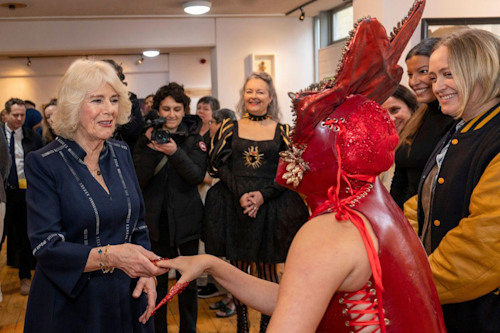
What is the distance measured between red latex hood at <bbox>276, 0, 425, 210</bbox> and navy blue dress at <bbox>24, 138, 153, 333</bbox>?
3.34 ft

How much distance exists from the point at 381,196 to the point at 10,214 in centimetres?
520

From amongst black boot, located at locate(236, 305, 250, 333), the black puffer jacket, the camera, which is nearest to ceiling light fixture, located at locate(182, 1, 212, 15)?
the black puffer jacket

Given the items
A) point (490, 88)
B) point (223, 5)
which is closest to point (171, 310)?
point (490, 88)

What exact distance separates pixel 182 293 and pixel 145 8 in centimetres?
567

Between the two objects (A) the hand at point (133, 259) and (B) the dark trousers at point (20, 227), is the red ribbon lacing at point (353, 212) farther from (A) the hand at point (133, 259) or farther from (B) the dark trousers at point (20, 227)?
(B) the dark trousers at point (20, 227)

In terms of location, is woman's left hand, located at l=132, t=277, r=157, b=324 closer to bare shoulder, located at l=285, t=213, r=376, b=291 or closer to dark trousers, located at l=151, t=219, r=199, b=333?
bare shoulder, located at l=285, t=213, r=376, b=291

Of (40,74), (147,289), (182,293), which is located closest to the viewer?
(147,289)

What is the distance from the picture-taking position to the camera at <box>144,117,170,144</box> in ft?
10.6

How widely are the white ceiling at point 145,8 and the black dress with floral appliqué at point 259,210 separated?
4711mm

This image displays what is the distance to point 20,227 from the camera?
5.38 meters

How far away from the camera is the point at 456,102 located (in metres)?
1.74

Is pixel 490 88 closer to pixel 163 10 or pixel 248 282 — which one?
pixel 248 282

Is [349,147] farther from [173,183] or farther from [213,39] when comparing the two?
[213,39]

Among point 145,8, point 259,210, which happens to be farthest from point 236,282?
point 145,8
